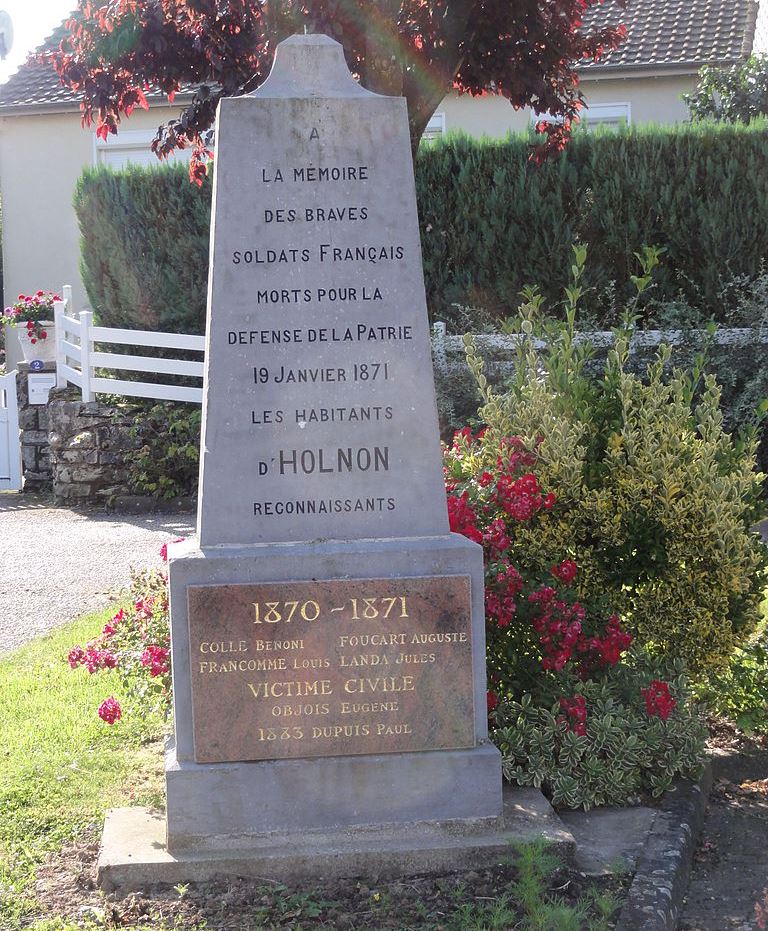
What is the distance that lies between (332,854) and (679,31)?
15.1m

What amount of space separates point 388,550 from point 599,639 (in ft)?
3.55

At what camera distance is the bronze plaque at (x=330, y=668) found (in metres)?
3.52

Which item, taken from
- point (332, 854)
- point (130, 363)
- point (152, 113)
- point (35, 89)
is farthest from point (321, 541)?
point (35, 89)

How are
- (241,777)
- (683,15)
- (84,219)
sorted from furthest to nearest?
(683,15), (84,219), (241,777)

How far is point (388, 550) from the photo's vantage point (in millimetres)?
3570

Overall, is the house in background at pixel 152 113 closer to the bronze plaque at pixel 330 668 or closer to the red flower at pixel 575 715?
the red flower at pixel 575 715

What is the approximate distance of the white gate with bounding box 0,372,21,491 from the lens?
12523 mm

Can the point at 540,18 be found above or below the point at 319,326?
→ above

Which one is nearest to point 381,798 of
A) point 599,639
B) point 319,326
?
point 599,639

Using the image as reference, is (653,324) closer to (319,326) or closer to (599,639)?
(599,639)

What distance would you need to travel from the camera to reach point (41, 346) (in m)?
13.2

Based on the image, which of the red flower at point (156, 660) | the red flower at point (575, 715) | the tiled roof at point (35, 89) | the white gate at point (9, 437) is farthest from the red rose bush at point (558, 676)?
the tiled roof at point (35, 89)

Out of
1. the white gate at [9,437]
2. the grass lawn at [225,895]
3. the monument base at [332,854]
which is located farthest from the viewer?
the white gate at [9,437]

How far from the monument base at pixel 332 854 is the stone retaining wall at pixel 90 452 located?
26.3 feet
